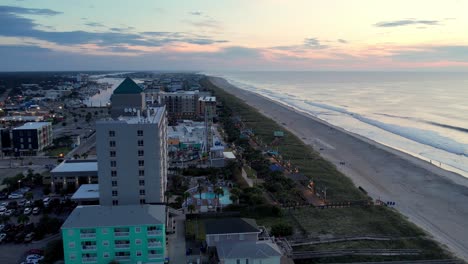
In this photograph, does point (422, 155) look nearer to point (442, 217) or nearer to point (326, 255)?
point (442, 217)

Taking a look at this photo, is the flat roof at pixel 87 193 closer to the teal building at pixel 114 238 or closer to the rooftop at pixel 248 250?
the teal building at pixel 114 238

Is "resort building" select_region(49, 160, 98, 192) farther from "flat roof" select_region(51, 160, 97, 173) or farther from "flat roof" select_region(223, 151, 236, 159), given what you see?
"flat roof" select_region(223, 151, 236, 159)

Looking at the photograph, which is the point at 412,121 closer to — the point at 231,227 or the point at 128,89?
the point at 128,89

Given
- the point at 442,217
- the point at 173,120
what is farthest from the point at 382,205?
the point at 173,120

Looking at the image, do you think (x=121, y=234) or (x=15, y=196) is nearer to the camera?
(x=121, y=234)

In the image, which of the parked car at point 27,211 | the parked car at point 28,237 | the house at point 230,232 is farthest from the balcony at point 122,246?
the parked car at point 27,211

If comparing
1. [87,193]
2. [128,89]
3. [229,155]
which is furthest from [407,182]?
[87,193]
